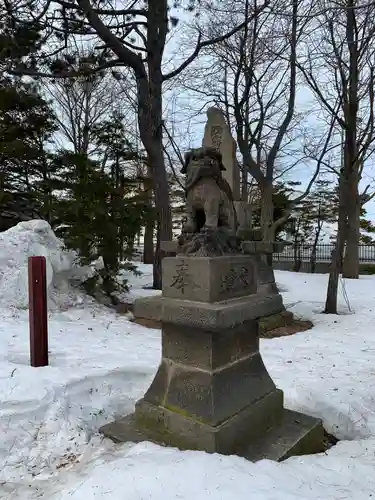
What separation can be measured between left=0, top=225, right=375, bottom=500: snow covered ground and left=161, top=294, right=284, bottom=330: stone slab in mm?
917

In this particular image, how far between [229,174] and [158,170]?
11.1 ft

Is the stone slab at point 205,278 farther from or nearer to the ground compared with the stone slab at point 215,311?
farther from the ground

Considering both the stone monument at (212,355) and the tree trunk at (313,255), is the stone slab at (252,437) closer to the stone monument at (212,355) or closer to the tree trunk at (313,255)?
the stone monument at (212,355)

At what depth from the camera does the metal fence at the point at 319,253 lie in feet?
72.3

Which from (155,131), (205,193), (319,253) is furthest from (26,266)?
(319,253)

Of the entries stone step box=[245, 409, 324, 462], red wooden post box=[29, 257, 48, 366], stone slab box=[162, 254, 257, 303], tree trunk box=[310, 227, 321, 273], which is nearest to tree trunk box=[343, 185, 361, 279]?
tree trunk box=[310, 227, 321, 273]

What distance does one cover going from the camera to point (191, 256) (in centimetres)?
291

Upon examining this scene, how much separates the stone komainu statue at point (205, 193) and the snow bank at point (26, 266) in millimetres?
4561

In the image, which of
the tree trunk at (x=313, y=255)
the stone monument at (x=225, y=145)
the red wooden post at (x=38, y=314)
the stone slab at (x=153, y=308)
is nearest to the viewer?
the stone slab at (x=153, y=308)

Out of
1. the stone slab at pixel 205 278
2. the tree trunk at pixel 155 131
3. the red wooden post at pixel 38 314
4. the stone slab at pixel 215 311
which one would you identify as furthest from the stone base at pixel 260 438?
the tree trunk at pixel 155 131

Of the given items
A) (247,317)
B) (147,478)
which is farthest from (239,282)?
(147,478)

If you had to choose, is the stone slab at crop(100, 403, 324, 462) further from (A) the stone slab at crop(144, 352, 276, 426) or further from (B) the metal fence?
(B) the metal fence

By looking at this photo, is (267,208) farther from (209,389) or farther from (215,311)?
(215,311)

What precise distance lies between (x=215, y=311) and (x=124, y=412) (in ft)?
5.79
